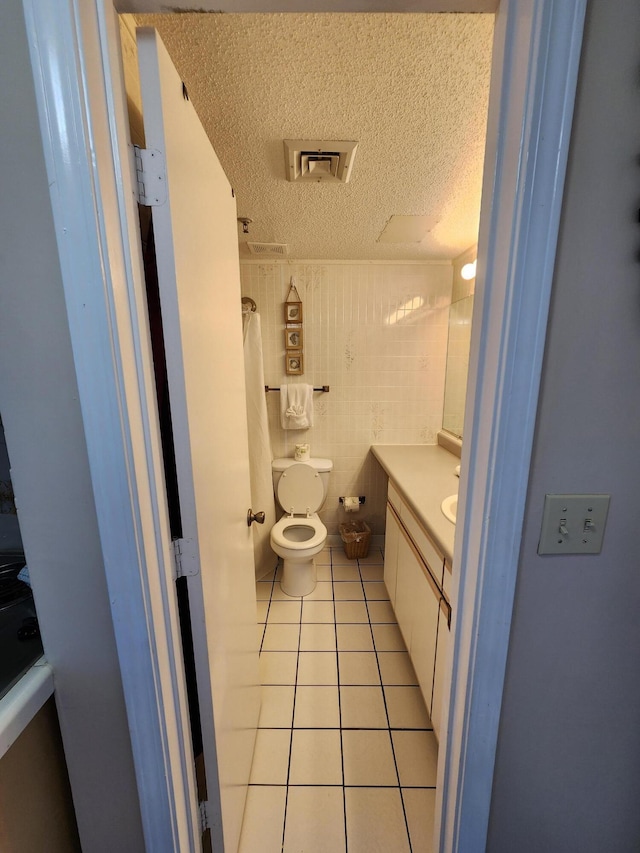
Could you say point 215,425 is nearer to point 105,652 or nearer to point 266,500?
point 105,652

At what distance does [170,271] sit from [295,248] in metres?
1.67

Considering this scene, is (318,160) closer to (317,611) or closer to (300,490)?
(300,490)

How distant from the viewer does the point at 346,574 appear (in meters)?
2.29

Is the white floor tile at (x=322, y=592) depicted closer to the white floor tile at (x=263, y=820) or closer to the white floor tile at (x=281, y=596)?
the white floor tile at (x=281, y=596)

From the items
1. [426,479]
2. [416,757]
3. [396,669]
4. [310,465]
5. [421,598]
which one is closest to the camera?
[416,757]

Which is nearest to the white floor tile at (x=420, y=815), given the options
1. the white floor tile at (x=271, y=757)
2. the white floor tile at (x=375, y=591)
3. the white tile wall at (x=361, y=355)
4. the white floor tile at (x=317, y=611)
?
the white floor tile at (x=271, y=757)

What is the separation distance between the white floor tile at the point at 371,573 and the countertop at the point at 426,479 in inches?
34.0

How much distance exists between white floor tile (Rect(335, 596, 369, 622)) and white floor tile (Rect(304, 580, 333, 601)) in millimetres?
93

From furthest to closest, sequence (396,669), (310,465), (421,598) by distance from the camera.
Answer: (310,465), (396,669), (421,598)

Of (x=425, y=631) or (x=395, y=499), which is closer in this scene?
(x=425, y=631)

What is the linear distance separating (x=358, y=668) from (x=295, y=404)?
63.9 inches

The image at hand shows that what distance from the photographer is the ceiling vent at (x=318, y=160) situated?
41.1 inches

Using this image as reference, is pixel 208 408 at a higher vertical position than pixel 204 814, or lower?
higher

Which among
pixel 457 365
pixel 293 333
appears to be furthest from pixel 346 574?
pixel 293 333
